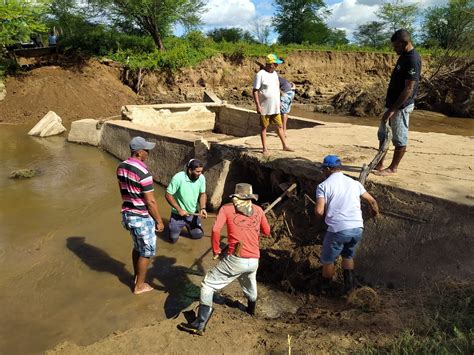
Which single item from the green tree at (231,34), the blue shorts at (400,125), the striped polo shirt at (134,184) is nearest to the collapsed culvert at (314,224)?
the blue shorts at (400,125)

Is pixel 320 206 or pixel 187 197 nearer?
pixel 320 206

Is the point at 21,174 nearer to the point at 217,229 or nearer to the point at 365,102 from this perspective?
the point at 217,229

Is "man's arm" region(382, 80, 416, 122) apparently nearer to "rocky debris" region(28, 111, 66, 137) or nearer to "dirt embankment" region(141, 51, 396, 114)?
"rocky debris" region(28, 111, 66, 137)

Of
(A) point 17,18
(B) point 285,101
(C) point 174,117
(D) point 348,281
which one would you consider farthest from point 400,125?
(A) point 17,18

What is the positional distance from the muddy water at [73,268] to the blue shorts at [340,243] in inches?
65.1

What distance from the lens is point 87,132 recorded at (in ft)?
41.2

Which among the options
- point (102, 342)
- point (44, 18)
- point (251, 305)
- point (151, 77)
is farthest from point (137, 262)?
point (44, 18)

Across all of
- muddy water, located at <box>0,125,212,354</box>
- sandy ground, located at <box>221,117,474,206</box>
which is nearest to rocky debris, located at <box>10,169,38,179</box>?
muddy water, located at <box>0,125,212,354</box>

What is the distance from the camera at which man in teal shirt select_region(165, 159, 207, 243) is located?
20.2 ft

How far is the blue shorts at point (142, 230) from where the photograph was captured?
4.54 m

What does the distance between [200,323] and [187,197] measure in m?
2.70

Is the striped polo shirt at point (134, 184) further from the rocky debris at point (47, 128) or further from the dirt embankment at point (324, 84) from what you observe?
the dirt embankment at point (324, 84)

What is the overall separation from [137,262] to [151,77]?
1914 centimetres

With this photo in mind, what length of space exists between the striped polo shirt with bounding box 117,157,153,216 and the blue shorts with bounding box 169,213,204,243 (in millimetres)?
1786
